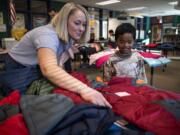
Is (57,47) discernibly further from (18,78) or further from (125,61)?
(125,61)

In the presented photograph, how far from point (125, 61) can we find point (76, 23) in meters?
0.85

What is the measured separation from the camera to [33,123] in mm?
572

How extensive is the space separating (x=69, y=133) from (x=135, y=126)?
26 centimetres

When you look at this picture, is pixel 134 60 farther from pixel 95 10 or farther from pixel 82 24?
pixel 95 10

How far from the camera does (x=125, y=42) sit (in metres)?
1.84

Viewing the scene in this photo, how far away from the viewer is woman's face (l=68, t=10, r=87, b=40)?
3.56 feet

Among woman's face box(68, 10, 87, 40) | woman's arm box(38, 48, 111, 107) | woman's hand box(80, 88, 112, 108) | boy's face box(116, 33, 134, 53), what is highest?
woman's face box(68, 10, 87, 40)

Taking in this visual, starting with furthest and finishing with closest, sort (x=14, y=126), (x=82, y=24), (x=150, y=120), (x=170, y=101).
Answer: (x=82, y=24) < (x=170, y=101) < (x=150, y=120) < (x=14, y=126)

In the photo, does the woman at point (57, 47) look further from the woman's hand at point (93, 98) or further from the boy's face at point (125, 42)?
the boy's face at point (125, 42)

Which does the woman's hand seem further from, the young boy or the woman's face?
the young boy

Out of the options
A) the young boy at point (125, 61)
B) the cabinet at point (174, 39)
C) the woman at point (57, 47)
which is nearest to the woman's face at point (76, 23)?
the woman at point (57, 47)

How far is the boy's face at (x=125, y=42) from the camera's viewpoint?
6.03 feet

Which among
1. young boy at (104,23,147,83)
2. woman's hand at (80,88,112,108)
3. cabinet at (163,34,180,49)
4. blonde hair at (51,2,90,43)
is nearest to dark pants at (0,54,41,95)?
blonde hair at (51,2,90,43)

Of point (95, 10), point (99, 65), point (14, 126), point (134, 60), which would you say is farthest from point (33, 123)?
point (95, 10)
